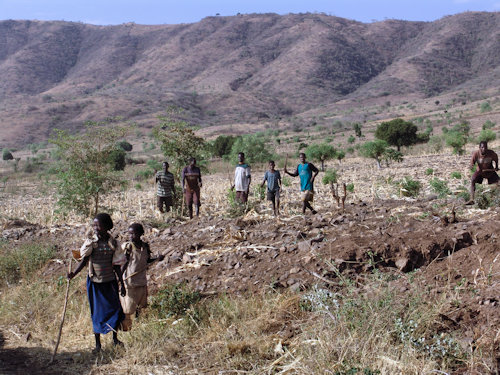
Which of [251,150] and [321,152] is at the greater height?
[251,150]

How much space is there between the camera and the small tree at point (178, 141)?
9.92 meters

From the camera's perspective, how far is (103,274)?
13.9 feet

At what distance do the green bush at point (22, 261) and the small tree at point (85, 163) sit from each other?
1952mm

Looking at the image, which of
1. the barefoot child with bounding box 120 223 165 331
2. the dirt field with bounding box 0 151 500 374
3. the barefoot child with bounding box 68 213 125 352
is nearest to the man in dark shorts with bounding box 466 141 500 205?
the dirt field with bounding box 0 151 500 374

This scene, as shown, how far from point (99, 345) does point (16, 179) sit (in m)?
25.6

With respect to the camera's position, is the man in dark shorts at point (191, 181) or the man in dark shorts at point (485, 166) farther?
the man in dark shorts at point (191, 181)

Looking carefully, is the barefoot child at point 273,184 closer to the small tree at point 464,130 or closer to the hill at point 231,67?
the small tree at point 464,130

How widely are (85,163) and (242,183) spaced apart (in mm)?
3248

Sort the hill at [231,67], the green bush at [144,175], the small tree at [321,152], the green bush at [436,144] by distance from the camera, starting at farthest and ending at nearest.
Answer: the hill at [231,67]
the green bush at [436,144]
the green bush at [144,175]
the small tree at [321,152]

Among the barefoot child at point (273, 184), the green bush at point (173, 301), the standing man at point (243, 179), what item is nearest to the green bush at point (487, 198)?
the barefoot child at point (273, 184)

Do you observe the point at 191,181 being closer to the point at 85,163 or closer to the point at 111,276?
the point at 85,163

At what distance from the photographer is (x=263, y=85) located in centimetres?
8844

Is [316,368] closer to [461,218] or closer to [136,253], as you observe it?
[136,253]

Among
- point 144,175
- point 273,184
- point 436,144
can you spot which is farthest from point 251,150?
point 273,184
